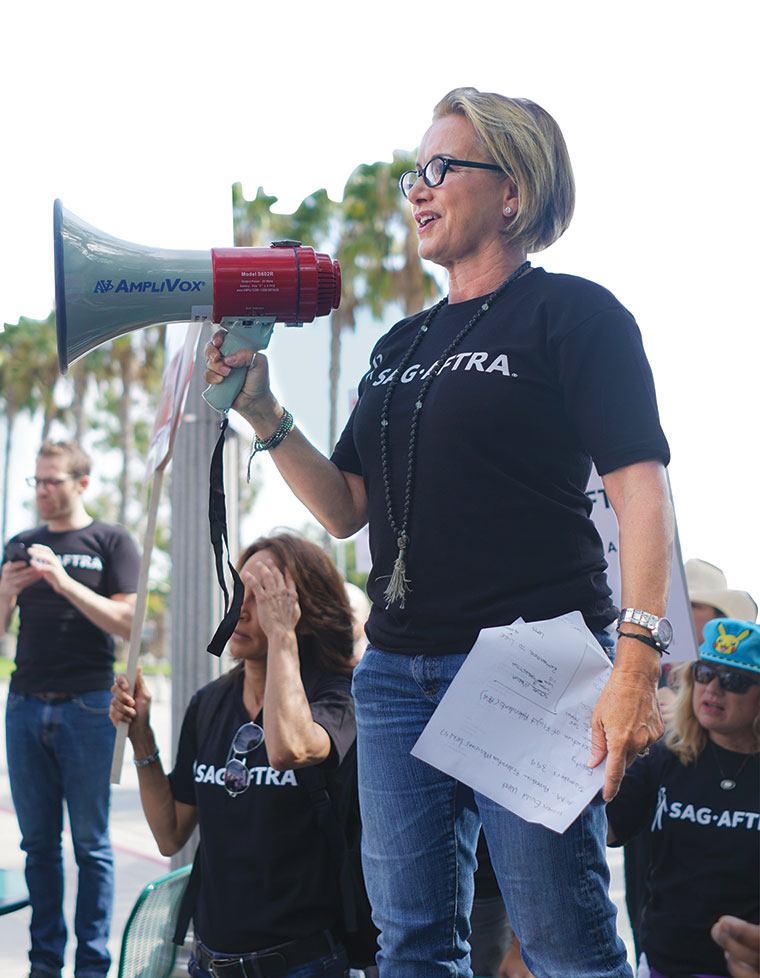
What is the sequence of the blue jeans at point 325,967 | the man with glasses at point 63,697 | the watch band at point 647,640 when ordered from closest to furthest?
the watch band at point 647,640
the blue jeans at point 325,967
the man with glasses at point 63,697

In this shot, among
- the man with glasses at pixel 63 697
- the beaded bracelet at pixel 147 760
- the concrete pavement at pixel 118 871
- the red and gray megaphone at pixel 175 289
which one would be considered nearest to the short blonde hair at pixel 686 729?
the concrete pavement at pixel 118 871

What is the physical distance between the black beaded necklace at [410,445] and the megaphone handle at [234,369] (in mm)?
237

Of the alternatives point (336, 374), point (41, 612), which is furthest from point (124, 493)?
point (41, 612)

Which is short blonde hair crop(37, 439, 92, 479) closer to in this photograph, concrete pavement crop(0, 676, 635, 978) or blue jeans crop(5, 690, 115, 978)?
blue jeans crop(5, 690, 115, 978)

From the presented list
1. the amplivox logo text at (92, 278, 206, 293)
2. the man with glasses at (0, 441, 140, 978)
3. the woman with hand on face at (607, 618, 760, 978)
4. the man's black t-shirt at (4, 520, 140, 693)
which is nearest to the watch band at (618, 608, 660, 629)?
the amplivox logo text at (92, 278, 206, 293)

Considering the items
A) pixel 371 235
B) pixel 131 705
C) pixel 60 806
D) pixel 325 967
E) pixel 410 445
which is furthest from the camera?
pixel 371 235

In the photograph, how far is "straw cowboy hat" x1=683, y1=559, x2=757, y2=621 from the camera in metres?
3.55

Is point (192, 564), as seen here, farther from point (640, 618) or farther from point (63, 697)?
point (640, 618)

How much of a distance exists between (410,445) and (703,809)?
5.43 feet

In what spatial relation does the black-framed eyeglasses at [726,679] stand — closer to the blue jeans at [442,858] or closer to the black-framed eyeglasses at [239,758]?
the black-framed eyeglasses at [239,758]

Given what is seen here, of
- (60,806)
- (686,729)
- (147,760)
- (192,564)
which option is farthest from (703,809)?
(60,806)

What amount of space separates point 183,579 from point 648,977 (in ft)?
6.59

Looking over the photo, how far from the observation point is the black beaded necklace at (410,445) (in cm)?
151

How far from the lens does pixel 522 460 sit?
4.78ft
